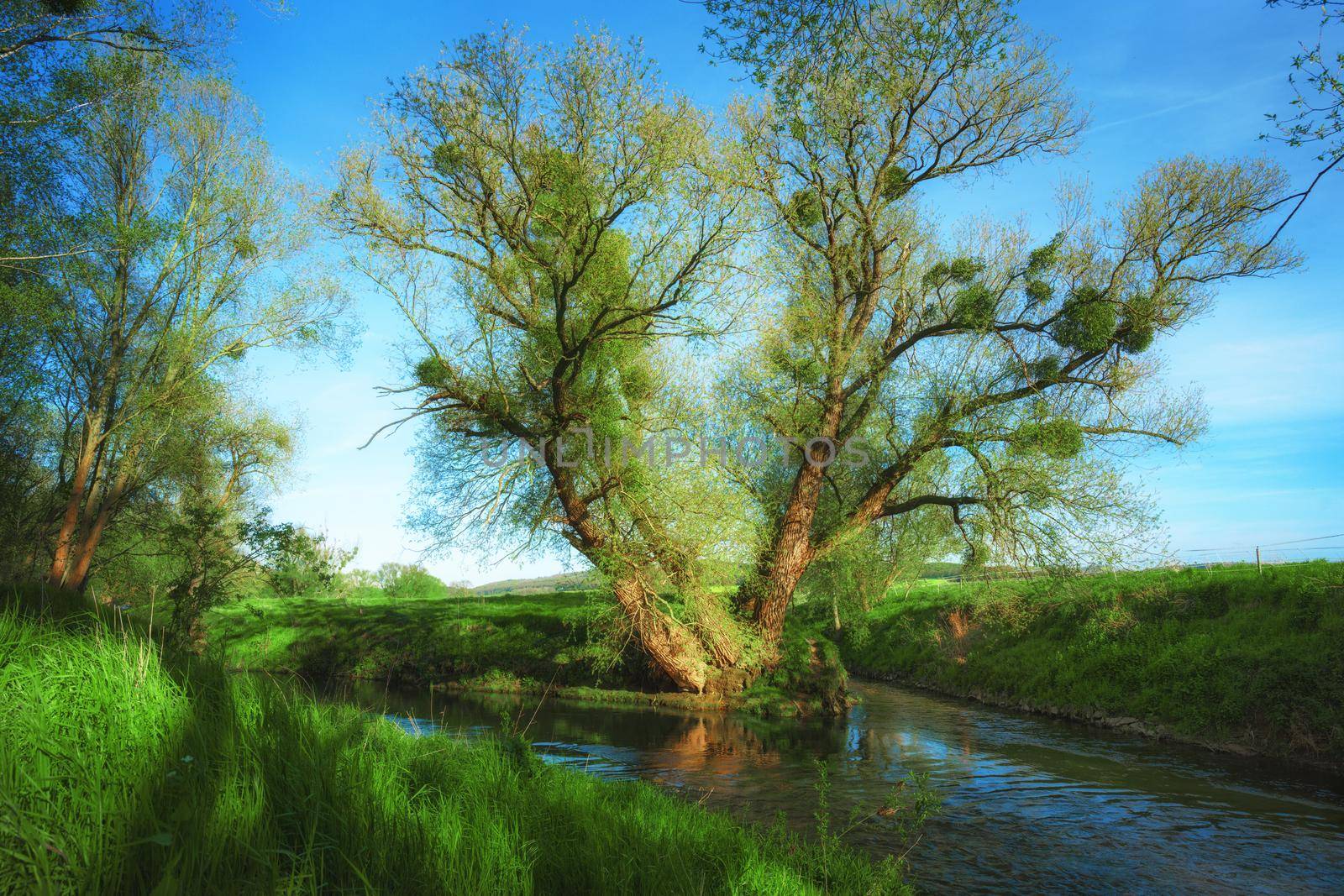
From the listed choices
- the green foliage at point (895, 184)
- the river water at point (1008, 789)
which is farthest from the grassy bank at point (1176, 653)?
the green foliage at point (895, 184)

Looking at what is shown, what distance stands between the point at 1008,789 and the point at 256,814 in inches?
446

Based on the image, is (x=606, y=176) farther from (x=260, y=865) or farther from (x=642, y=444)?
(x=260, y=865)

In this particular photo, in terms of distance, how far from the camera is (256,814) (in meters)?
3.74

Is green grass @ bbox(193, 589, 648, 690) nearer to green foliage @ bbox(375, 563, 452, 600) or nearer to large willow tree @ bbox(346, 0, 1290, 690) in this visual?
large willow tree @ bbox(346, 0, 1290, 690)

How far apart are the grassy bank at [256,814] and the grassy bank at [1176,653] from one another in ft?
41.3

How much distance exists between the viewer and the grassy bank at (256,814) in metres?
3.32

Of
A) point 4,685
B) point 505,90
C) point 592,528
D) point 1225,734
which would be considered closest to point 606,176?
point 505,90

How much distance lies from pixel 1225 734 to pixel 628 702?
1416 cm

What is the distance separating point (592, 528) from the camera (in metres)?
17.0

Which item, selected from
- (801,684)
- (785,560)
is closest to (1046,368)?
(785,560)

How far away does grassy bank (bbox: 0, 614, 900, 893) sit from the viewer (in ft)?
10.9

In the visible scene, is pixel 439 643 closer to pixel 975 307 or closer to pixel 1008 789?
pixel 1008 789

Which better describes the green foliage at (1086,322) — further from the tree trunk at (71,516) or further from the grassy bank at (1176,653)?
the tree trunk at (71,516)

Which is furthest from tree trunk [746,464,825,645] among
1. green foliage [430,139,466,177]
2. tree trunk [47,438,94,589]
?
tree trunk [47,438,94,589]
